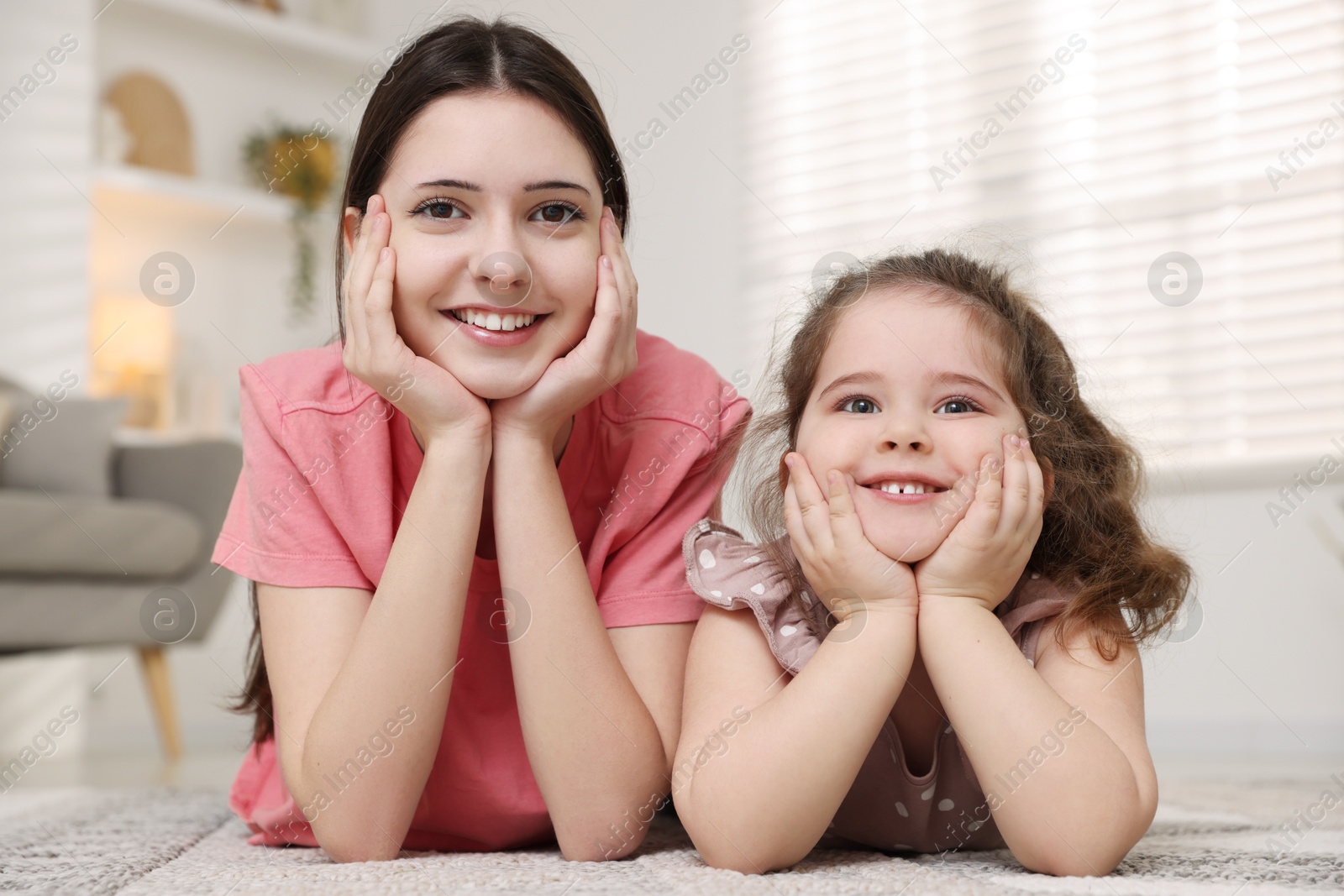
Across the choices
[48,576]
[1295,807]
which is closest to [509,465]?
[1295,807]

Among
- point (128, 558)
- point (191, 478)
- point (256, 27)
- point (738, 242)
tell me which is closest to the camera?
point (128, 558)

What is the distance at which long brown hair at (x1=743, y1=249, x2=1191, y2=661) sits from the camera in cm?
101

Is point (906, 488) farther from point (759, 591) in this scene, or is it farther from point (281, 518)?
point (281, 518)

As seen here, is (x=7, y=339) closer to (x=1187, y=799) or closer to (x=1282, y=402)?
(x=1187, y=799)

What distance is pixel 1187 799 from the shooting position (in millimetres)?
1616

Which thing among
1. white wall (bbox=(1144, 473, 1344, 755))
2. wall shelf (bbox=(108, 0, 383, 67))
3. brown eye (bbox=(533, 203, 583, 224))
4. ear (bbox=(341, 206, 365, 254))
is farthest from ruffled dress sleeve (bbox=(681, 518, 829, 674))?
wall shelf (bbox=(108, 0, 383, 67))

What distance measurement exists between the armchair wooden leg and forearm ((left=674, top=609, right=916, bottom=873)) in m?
2.19

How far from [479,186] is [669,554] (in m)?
0.39

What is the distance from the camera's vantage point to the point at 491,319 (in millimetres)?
1000

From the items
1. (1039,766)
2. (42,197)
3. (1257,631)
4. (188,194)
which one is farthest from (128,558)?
(1257,631)

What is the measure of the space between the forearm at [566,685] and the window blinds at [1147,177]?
175 cm

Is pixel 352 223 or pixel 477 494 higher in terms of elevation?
pixel 352 223

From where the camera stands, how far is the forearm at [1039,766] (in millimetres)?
831

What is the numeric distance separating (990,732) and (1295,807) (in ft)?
3.02
